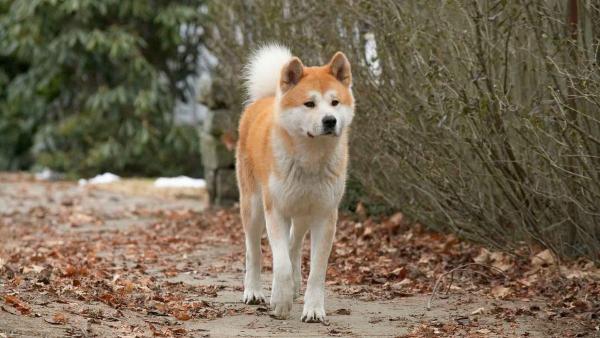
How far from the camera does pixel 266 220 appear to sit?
6.36 m

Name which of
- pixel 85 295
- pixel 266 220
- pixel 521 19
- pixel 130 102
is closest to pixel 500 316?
pixel 266 220

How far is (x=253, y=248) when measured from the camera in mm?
6793

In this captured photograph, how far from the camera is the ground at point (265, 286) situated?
18.7 ft

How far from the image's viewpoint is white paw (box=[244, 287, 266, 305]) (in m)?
6.71

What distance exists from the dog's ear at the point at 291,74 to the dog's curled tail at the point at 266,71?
18.6 inches

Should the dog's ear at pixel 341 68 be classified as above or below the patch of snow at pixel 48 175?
above

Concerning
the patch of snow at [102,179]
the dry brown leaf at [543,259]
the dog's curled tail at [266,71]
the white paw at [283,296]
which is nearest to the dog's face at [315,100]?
the dog's curled tail at [266,71]

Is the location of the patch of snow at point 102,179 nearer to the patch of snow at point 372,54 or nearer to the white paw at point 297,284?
the patch of snow at point 372,54

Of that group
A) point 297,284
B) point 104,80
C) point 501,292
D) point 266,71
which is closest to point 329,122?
point 266,71

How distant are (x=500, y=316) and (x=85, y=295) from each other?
2417 mm

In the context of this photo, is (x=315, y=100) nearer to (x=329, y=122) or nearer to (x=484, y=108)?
(x=329, y=122)

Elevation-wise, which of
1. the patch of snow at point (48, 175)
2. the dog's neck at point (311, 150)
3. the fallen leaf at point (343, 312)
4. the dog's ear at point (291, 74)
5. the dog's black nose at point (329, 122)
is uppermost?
the dog's ear at point (291, 74)

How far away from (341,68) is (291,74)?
318mm

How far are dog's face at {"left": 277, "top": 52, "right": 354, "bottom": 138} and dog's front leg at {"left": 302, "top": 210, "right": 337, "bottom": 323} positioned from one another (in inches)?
22.3
